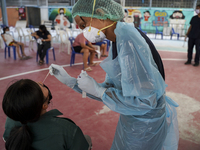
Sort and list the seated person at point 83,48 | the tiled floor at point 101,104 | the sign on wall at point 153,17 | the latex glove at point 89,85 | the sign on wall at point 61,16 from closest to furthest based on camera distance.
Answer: the latex glove at point 89,85, the tiled floor at point 101,104, the seated person at point 83,48, the sign on wall at point 153,17, the sign on wall at point 61,16

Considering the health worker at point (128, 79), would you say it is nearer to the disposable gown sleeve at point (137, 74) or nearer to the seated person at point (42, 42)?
the disposable gown sleeve at point (137, 74)

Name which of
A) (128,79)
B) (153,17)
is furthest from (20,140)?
(153,17)

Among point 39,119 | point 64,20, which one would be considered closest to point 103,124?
point 39,119

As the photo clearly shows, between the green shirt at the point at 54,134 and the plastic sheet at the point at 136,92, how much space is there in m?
0.25

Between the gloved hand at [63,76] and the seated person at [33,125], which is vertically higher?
the gloved hand at [63,76]

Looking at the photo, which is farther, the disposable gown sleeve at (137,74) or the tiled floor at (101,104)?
the tiled floor at (101,104)

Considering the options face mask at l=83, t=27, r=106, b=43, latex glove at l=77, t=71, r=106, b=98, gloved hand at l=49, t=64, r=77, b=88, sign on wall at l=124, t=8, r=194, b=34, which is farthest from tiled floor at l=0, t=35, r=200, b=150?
sign on wall at l=124, t=8, r=194, b=34

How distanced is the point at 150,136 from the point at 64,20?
55.9 ft

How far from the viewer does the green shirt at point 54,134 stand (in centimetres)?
→ 89

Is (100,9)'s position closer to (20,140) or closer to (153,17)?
(20,140)

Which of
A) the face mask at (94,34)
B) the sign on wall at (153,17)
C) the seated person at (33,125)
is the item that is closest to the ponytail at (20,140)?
the seated person at (33,125)

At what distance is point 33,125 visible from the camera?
36.1 inches

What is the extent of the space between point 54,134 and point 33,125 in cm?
12

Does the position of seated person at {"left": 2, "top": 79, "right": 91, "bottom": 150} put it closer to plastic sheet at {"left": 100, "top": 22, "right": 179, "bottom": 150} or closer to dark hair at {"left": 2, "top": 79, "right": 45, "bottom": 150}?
dark hair at {"left": 2, "top": 79, "right": 45, "bottom": 150}
